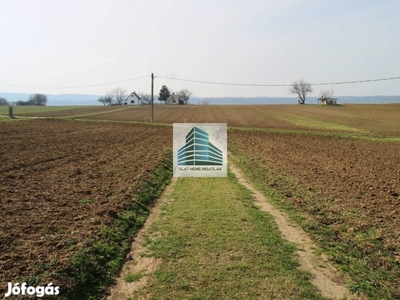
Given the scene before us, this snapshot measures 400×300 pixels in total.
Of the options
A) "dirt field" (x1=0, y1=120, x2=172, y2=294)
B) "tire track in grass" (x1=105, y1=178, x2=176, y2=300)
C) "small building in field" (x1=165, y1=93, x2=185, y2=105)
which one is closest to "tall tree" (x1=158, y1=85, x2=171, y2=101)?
"small building in field" (x1=165, y1=93, x2=185, y2=105)

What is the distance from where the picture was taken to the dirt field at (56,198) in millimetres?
5566

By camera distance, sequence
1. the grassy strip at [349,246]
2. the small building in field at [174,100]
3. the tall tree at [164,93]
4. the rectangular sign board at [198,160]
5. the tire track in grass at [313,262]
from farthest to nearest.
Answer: the tall tree at [164,93] → the small building in field at [174,100] → the rectangular sign board at [198,160] → the grassy strip at [349,246] → the tire track in grass at [313,262]

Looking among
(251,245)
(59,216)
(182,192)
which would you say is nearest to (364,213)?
(251,245)

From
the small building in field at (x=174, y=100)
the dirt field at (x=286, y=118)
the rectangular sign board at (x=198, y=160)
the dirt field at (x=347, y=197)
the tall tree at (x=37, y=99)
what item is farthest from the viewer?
the tall tree at (x=37, y=99)

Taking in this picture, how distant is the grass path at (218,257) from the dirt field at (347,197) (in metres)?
1.22

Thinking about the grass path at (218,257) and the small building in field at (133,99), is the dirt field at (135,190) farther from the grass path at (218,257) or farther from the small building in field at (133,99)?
the small building in field at (133,99)

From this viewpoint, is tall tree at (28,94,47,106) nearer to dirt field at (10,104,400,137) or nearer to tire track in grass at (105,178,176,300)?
dirt field at (10,104,400,137)

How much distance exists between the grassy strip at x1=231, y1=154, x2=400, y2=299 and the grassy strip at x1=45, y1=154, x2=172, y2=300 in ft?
13.8

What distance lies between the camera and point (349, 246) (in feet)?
21.9

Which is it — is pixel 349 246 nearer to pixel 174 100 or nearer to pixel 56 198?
pixel 56 198

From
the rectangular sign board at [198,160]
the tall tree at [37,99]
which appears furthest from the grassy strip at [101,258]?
the tall tree at [37,99]

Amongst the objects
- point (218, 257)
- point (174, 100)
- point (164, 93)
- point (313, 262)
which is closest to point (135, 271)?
point (218, 257)

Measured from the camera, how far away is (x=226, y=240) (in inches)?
268

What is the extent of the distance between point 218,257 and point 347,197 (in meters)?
6.00
